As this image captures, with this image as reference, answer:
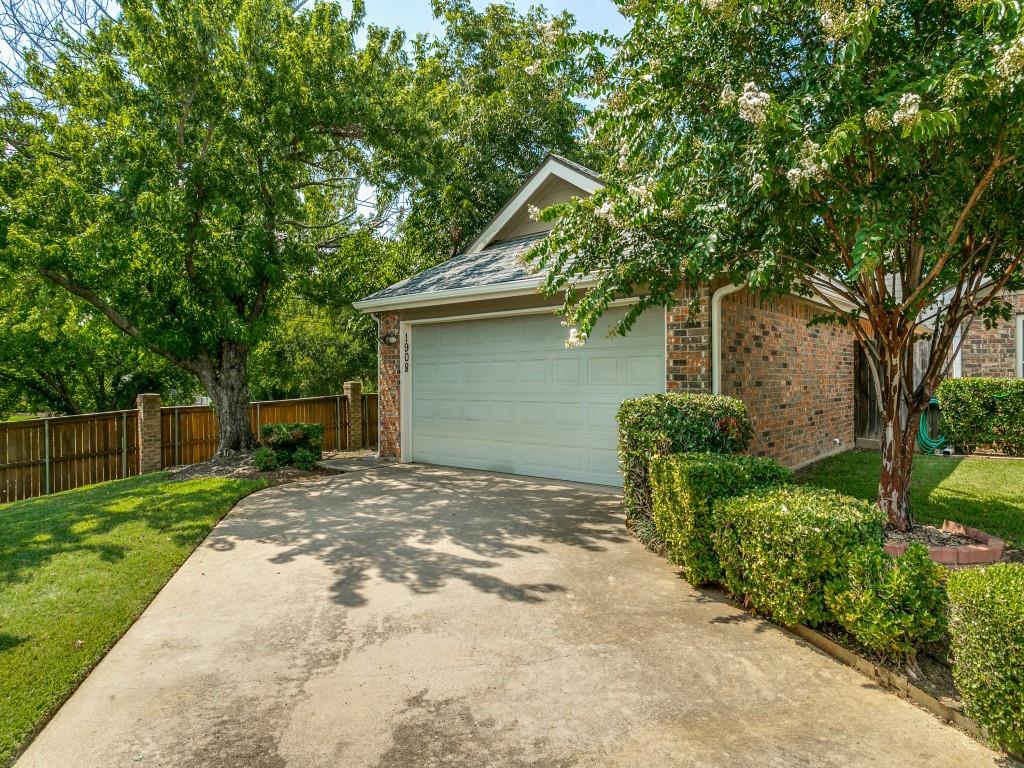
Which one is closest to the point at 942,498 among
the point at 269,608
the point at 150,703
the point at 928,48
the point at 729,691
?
the point at 928,48

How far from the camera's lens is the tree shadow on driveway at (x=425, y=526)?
479 centimetres

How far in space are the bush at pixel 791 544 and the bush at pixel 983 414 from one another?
8.73 metres

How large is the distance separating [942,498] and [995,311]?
273 cm

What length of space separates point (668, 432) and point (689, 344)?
203 centimetres

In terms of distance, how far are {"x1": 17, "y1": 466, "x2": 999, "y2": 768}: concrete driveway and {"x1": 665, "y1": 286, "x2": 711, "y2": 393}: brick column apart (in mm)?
2422

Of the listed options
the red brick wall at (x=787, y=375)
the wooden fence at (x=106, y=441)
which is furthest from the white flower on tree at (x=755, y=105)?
the wooden fence at (x=106, y=441)

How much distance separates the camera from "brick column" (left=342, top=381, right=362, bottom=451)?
13.9 m

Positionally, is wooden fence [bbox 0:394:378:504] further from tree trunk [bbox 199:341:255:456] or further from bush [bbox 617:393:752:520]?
bush [bbox 617:393:752:520]

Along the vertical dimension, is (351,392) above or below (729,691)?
above

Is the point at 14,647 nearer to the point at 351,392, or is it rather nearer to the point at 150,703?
the point at 150,703

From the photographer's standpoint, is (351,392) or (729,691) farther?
(351,392)

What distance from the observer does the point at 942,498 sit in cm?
693

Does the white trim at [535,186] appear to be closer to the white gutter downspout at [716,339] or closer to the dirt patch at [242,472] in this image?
the white gutter downspout at [716,339]

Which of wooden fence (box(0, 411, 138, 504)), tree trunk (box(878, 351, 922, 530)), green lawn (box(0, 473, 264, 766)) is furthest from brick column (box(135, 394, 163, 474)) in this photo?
tree trunk (box(878, 351, 922, 530))
